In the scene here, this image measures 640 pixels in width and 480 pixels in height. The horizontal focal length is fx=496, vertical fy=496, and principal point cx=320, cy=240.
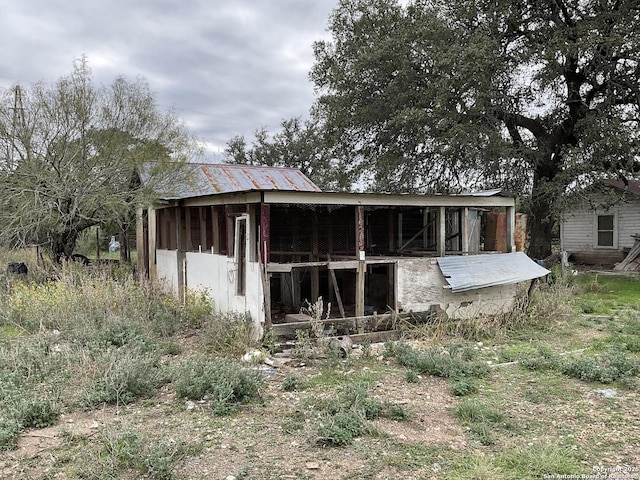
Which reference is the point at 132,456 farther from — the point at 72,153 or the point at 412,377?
the point at 72,153

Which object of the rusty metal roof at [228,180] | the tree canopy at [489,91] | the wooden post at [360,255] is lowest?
the wooden post at [360,255]

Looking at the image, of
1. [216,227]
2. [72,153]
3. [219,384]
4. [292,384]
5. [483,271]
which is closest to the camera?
[219,384]

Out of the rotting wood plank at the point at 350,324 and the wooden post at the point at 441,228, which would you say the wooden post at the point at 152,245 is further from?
the wooden post at the point at 441,228

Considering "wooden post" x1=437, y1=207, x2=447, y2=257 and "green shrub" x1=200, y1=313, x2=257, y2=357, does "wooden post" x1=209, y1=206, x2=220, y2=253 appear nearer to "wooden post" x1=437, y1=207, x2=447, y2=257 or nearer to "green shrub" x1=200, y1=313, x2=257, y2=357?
"green shrub" x1=200, y1=313, x2=257, y2=357

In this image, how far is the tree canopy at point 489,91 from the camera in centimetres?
1243

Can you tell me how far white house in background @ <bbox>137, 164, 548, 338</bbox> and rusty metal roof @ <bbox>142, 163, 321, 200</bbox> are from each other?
5 centimetres

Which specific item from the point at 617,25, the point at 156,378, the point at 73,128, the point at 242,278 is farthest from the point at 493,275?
the point at 73,128

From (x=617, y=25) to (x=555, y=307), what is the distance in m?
7.86

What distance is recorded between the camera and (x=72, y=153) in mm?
10695

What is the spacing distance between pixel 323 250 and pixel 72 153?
5806mm

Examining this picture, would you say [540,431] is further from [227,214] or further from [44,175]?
[44,175]

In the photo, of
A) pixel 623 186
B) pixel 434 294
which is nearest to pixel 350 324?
pixel 434 294

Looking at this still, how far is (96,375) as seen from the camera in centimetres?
525

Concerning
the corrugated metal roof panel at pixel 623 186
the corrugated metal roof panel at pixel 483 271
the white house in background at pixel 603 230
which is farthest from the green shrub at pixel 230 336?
the corrugated metal roof panel at pixel 623 186
